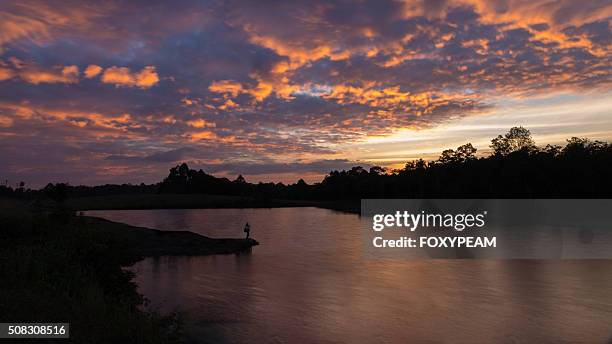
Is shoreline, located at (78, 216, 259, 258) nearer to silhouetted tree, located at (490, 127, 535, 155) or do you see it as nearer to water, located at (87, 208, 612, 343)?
water, located at (87, 208, 612, 343)

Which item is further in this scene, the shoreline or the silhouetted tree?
the silhouetted tree

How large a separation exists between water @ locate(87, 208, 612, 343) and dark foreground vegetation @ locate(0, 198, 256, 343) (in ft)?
18.2

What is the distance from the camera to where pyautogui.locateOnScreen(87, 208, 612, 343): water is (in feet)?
83.9

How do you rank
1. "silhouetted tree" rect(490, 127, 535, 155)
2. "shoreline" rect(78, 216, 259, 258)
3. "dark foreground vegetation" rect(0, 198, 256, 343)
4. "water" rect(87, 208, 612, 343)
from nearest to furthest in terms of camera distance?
"dark foreground vegetation" rect(0, 198, 256, 343), "water" rect(87, 208, 612, 343), "shoreline" rect(78, 216, 259, 258), "silhouetted tree" rect(490, 127, 535, 155)

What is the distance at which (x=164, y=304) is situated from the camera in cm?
3200

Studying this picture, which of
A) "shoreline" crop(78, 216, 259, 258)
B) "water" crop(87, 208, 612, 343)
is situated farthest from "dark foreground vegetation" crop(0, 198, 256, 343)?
"shoreline" crop(78, 216, 259, 258)

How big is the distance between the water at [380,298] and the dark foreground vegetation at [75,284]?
219 inches

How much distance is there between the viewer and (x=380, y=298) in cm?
3441

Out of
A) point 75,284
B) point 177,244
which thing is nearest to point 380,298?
point 75,284

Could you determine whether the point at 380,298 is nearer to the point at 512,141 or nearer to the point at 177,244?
the point at 177,244

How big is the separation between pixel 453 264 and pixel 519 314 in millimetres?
21613

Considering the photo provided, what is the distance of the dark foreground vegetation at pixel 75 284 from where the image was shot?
1473 centimetres

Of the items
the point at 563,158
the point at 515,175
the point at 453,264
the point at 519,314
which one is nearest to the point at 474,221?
the point at 515,175

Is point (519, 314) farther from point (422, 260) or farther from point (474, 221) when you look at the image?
point (474, 221)
